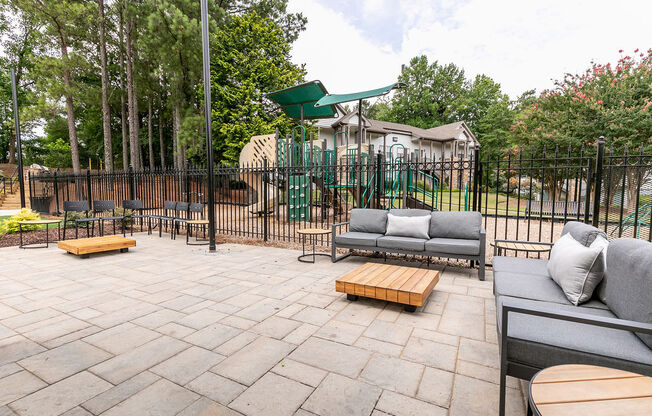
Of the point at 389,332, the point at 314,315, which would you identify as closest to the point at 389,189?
the point at 314,315

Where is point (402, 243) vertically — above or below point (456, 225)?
below

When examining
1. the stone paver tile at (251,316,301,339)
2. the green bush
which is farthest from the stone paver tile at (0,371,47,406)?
the green bush

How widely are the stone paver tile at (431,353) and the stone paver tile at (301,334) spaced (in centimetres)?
89

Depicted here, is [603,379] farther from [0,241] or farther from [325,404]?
[0,241]

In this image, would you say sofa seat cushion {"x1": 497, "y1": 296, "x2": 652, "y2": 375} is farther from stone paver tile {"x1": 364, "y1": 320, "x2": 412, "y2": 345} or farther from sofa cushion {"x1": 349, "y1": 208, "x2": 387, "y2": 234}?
sofa cushion {"x1": 349, "y1": 208, "x2": 387, "y2": 234}

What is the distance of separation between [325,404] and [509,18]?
11653mm

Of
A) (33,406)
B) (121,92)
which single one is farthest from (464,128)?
(33,406)

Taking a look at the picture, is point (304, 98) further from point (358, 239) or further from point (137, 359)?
point (137, 359)

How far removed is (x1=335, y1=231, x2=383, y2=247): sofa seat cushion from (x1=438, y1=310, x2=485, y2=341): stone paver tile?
6.73 feet

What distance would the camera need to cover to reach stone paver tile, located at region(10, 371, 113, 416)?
1.90 metres

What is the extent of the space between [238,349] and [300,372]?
67cm

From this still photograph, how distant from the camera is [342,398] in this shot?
201 cm

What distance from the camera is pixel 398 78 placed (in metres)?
39.5

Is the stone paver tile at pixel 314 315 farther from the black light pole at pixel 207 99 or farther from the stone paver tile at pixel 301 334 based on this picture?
the black light pole at pixel 207 99
